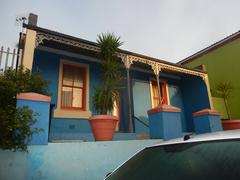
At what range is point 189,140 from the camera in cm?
168

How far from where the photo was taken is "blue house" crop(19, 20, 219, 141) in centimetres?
657

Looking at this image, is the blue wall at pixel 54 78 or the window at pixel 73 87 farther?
the window at pixel 73 87

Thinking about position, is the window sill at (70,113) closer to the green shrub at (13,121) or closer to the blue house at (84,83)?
the blue house at (84,83)

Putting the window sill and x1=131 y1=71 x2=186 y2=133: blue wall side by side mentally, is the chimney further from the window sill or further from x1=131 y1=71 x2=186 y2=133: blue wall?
x1=131 y1=71 x2=186 y2=133: blue wall

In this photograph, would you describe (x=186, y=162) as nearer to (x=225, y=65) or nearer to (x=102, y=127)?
(x=102, y=127)

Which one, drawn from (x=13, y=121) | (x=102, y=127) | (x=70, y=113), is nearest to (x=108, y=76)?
(x=102, y=127)

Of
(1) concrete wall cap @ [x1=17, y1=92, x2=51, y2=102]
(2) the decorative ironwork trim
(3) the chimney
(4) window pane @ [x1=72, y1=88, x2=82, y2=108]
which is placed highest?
(3) the chimney

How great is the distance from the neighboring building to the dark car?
9858 millimetres

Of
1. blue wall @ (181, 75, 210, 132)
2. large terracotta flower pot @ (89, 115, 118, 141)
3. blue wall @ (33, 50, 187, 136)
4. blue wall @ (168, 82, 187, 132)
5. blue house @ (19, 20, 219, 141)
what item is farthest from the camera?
blue wall @ (168, 82, 187, 132)

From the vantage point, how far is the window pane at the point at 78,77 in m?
8.19

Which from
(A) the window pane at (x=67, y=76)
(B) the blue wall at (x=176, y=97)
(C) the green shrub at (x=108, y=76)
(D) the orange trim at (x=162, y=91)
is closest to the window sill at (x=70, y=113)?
(A) the window pane at (x=67, y=76)

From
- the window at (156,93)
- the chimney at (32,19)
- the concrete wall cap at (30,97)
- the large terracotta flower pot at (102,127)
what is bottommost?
the large terracotta flower pot at (102,127)

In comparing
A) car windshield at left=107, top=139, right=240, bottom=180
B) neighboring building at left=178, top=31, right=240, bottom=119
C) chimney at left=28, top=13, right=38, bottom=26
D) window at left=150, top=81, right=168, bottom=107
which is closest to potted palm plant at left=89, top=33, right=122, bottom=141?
car windshield at left=107, top=139, right=240, bottom=180

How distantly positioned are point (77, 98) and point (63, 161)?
459cm
